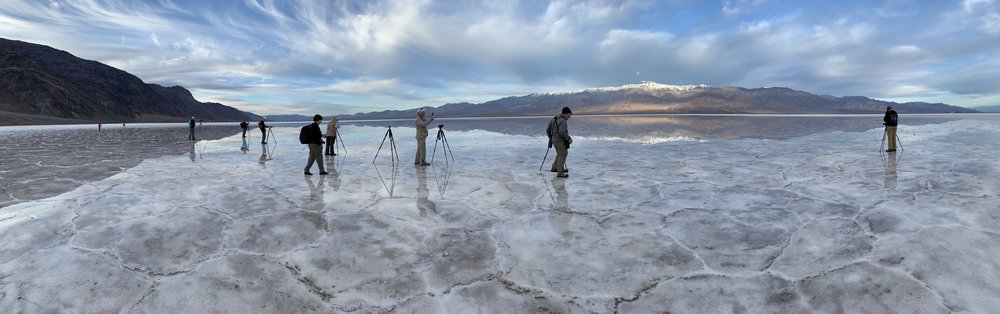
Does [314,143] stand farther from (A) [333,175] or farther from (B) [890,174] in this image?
(B) [890,174]

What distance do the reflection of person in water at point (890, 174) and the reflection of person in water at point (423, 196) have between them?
8.23 m

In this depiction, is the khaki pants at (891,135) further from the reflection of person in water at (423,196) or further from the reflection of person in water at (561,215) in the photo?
the reflection of person in water at (423,196)

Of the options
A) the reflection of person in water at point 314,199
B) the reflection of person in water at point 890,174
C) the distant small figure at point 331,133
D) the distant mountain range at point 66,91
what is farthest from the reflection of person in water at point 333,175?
the distant mountain range at point 66,91

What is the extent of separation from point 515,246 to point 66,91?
178 metres

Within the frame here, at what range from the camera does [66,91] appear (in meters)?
127

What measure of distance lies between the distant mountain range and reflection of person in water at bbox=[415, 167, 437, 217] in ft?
360

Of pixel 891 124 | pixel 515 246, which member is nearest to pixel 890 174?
pixel 891 124

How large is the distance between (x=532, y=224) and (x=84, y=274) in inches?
191

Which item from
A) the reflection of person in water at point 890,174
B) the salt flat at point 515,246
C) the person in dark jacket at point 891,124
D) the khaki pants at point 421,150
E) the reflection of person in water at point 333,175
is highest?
the person in dark jacket at point 891,124

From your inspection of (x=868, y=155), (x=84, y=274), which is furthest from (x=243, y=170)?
(x=868, y=155)

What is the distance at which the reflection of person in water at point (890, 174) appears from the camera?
26.7ft

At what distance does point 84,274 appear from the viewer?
4.27 meters

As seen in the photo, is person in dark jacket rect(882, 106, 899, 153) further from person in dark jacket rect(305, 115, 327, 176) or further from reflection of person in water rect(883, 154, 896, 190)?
person in dark jacket rect(305, 115, 327, 176)

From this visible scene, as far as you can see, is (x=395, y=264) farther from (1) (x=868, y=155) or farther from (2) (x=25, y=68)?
(2) (x=25, y=68)
